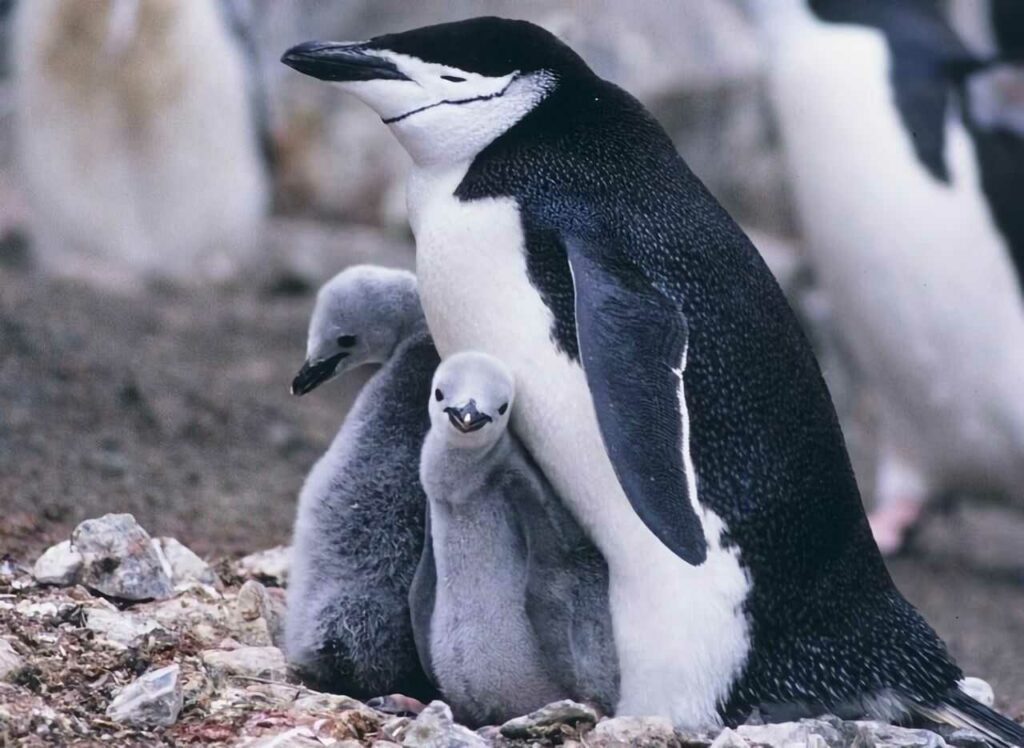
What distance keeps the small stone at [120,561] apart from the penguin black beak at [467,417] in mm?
784

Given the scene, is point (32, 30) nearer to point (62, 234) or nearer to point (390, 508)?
point (62, 234)

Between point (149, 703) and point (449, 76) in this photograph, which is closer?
point (149, 703)

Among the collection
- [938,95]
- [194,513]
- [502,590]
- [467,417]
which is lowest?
[194,513]

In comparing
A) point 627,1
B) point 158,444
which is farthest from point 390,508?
point 627,1

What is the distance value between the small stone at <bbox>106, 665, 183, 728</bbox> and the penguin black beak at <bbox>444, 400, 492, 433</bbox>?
21.2 inches

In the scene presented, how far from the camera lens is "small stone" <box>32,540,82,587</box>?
297cm

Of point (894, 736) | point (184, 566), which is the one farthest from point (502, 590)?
point (184, 566)

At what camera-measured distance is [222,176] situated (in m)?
7.23

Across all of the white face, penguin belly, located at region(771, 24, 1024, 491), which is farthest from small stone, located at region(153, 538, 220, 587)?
penguin belly, located at region(771, 24, 1024, 491)

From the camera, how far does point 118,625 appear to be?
2.78 m

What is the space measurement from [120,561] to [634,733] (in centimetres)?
101

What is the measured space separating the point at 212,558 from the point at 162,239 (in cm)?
375

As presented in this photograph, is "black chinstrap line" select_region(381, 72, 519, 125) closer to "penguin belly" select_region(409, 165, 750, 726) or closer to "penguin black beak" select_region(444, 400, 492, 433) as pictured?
"penguin belly" select_region(409, 165, 750, 726)

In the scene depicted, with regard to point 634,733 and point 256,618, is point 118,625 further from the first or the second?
point 634,733
